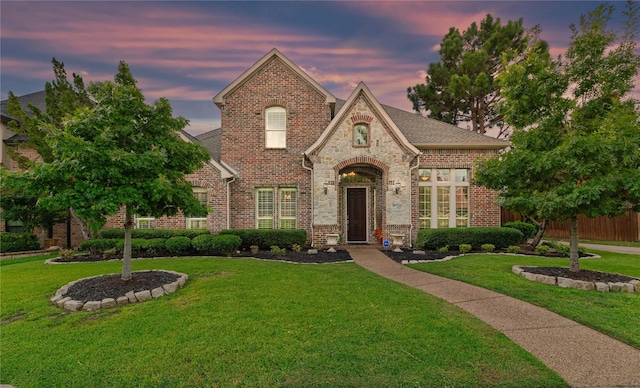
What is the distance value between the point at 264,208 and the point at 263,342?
9528mm

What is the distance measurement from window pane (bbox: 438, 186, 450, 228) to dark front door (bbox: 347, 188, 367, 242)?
3.35 metres

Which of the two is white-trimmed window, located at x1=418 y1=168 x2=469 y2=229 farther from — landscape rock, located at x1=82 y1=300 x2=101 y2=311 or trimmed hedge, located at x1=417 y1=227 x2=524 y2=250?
landscape rock, located at x1=82 y1=300 x2=101 y2=311

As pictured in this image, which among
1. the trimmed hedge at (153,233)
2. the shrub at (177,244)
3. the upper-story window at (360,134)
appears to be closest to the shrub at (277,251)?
the trimmed hedge at (153,233)

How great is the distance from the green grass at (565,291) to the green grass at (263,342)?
1744 millimetres

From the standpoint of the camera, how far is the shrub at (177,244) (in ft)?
32.9

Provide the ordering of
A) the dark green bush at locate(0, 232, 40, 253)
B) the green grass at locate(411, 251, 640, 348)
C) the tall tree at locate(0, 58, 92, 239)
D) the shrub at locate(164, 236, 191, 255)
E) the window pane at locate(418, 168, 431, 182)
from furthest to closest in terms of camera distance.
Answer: the window pane at locate(418, 168, 431, 182)
the dark green bush at locate(0, 232, 40, 253)
the tall tree at locate(0, 58, 92, 239)
the shrub at locate(164, 236, 191, 255)
the green grass at locate(411, 251, 640, 348)

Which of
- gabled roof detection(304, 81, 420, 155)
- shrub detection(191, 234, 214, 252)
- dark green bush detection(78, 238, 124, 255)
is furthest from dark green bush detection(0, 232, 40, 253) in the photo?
gabled roof detection(304, 81, 420, 155)

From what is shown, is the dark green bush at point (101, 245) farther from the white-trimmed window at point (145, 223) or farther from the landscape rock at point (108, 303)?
the landscape rock at point (108, 303)

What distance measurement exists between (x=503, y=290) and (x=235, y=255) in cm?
836

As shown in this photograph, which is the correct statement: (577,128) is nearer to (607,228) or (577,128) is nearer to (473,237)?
(473,237)

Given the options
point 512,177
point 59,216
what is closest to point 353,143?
point 512,177

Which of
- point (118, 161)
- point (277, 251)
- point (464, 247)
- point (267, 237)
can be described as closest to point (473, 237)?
point (464, 247)

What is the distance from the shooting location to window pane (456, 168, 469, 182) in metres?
12.9

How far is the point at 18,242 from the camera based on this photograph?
11617 mm
